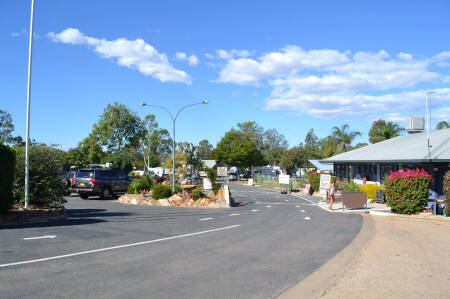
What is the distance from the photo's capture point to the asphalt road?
5.66m

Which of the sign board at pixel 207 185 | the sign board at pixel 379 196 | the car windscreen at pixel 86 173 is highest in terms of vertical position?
the car windscreen at pixel 86 173

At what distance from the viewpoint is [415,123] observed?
33.4 meters

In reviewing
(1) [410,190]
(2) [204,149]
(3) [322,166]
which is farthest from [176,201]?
(2) [204,149]

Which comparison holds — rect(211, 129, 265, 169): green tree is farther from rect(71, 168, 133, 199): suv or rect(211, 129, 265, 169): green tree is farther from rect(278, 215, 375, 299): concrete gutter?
rect(278, 215, 375, 299): concrete gutter

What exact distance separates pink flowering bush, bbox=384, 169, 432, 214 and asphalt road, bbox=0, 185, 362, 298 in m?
6.45

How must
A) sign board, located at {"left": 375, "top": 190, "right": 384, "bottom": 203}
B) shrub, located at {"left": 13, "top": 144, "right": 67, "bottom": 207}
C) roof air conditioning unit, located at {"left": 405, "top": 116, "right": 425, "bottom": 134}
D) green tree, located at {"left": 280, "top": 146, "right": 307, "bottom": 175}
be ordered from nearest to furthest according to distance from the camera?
1. shrub, located at {"left": 13, "top": 144, "right": 67, "bottom": 207}
2. sign board, located at {"left": 375, "top": 190, "right": 384, "bottom": 203}
3. roof air conditioning unit, located at {"left": 405, "top": 116, "right": 425, "bottom": 134}
4. green tree, located at {"left": 280, "top": 146, "right": 307, "bottom": 175}

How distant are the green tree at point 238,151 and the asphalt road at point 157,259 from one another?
64598 mm

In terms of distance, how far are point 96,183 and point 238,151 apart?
5479cm

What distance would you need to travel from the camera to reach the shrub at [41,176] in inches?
563

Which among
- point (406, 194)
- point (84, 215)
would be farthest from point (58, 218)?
point (406, 194)

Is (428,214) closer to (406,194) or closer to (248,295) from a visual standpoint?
(406,194)

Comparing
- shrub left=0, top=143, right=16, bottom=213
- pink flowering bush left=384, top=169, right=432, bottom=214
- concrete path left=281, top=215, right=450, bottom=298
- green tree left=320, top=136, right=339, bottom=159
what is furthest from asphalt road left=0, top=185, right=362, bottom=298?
green tree left=320, top=136, right=339, bottom=159

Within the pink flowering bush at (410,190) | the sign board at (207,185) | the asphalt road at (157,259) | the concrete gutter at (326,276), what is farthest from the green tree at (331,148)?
the concrete gutter at (326,276)

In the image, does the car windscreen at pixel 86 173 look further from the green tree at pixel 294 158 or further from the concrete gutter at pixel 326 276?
the green tree at pixel 294 158
